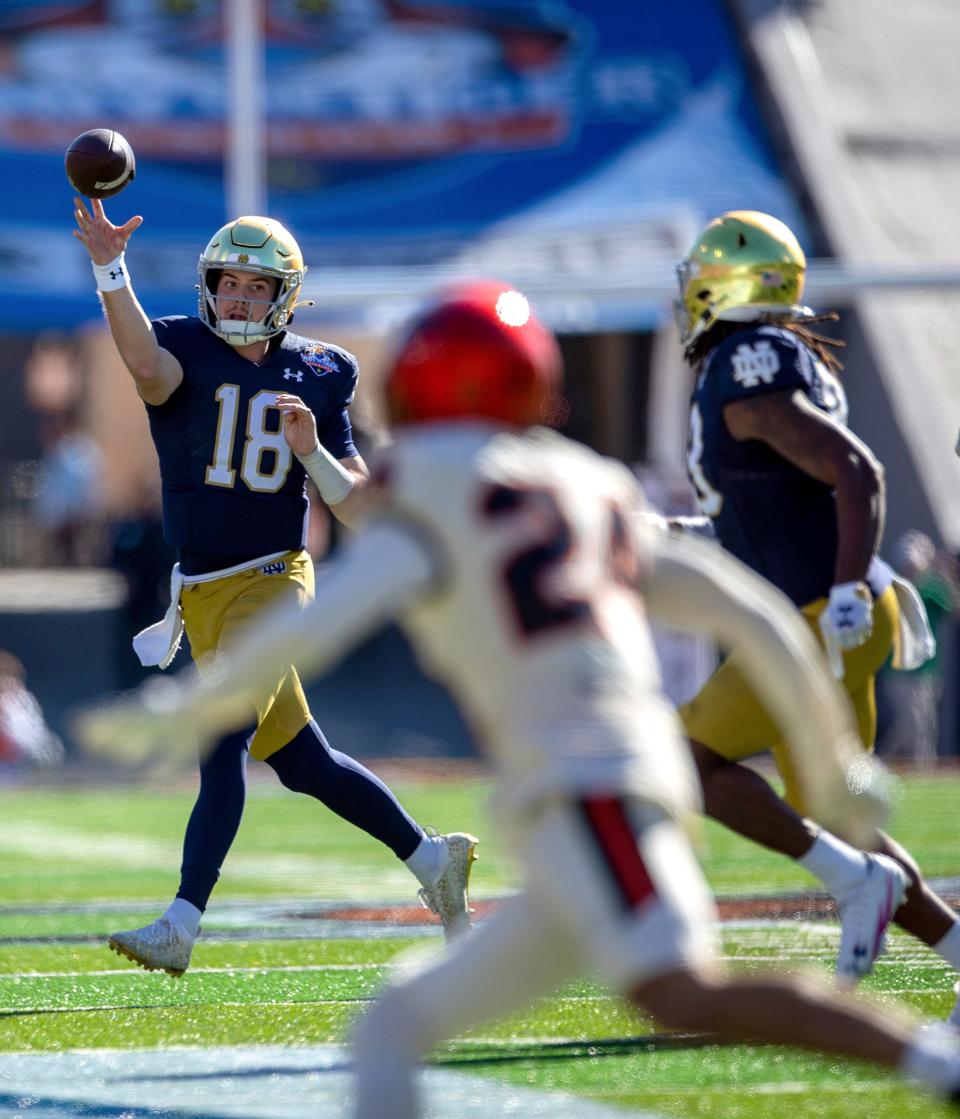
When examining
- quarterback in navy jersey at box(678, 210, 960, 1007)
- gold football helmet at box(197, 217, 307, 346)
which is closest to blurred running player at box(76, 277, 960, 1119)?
quarterback in navy jersey at box(678, 210, 960, 1007)

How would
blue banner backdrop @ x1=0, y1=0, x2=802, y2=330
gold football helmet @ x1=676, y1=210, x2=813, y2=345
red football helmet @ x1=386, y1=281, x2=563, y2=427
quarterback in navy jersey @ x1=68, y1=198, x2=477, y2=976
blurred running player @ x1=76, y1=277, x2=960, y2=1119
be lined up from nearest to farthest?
1. blurred running player @ x1=76, y1=277, x2=960, y2=1119
2. red football helmet @ x1=386, y1=281, x2=563, y2=427
3. gold football helmet @ x1=676, y1=210, x2=813, y2=345
4. quarterback in navy jersey @ x1=68, y1=198, x2=477, y2=976
5. blue banner backdrop @ x1=0, y1=0, x2=802, y2=330

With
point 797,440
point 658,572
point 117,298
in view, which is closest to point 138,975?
point 117,298

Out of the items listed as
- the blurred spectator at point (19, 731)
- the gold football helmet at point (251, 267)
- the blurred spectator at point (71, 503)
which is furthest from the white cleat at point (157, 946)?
the blurred spectator at point (71, 503)

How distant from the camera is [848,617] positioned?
462 cm

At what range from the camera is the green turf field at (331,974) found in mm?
4020

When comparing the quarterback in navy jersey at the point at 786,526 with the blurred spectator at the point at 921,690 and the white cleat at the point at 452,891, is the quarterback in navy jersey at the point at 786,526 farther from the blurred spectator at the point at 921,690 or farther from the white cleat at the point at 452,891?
the blurred spectator at the point at 921,690

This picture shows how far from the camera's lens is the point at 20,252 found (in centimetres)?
1742

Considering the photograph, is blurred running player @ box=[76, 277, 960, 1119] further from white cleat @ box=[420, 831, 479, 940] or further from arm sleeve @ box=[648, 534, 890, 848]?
white cleat @ box=[420, 831, 479, 940]

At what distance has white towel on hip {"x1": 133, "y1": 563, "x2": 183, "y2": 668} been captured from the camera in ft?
17.6

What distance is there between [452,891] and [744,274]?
1728mm

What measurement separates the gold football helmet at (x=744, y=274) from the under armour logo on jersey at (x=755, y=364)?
0.25m

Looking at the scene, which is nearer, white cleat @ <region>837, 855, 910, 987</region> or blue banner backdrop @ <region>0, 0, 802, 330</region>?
white cleat @ <region>837, 855, 910, 987</region>

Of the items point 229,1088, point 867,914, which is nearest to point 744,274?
point 867,914

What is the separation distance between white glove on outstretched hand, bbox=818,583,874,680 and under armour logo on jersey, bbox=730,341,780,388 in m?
0.51
